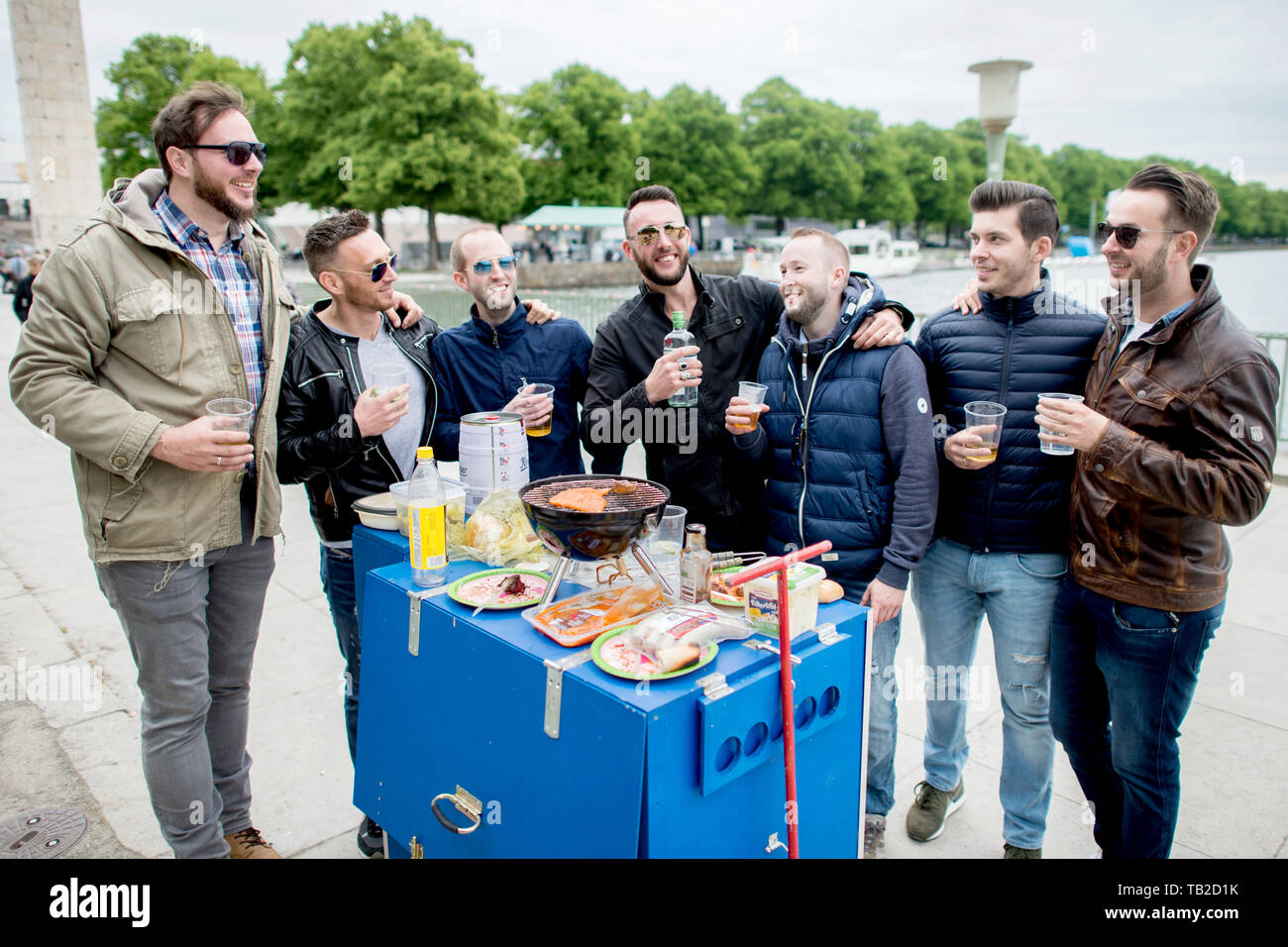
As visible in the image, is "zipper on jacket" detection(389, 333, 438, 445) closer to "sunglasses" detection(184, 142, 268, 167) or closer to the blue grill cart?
the blue grill cart

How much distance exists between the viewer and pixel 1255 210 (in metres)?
73.2

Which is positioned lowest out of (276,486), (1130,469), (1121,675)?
(1121,675)

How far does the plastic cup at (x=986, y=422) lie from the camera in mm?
2768

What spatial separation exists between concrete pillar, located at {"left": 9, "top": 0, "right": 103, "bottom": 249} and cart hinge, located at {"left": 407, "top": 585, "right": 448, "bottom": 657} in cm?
1865

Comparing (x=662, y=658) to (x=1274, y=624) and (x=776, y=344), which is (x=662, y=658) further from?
(x=1274, y=624)

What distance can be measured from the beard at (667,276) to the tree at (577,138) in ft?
163

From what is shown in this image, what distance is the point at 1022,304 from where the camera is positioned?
9.70ft

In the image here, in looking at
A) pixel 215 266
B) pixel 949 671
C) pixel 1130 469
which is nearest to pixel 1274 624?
pixel 949 671

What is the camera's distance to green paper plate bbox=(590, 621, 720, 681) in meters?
2.07

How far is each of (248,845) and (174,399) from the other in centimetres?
179

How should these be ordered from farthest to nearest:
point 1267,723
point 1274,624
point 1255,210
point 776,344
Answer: point 1255,210, point 1274,624, point 1267,723, point 776,344

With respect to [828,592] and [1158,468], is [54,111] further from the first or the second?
[1158,468]

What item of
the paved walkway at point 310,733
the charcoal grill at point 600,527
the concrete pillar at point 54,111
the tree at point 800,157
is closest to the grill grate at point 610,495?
the charcoal grill at point 600,527
